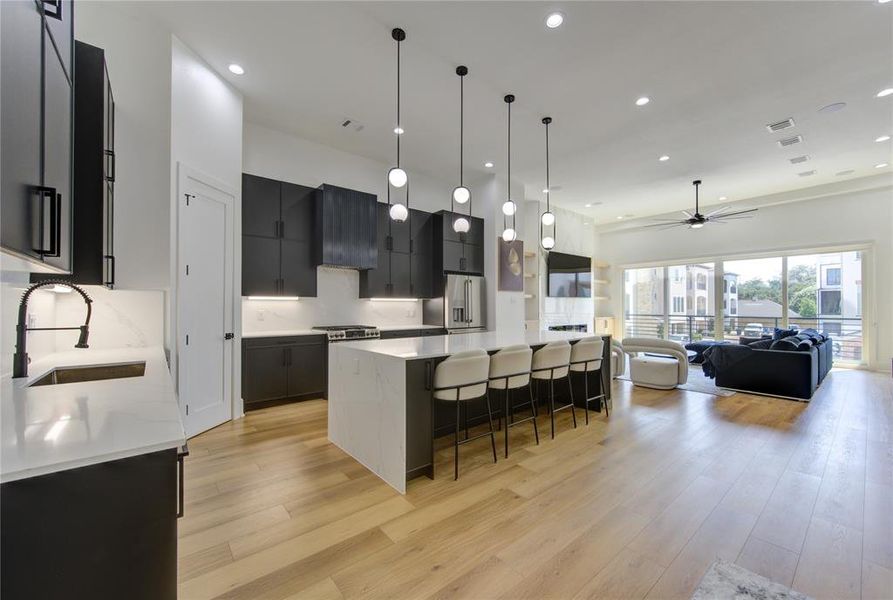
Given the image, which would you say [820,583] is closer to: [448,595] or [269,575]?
[448,595]

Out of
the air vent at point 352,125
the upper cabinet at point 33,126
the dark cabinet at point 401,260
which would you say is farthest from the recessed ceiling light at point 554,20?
the dark cabinet at point 401,260

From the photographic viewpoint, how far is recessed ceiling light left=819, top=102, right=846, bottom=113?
4.07 metres

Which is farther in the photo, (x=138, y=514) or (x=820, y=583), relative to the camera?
(x=820, y=583)

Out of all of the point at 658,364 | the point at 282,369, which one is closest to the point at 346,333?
the point at 282,369

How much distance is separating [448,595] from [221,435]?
A: 2800 mm

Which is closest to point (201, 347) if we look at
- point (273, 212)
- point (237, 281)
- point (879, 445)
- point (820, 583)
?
point (237, 281)

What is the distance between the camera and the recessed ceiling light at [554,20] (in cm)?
285

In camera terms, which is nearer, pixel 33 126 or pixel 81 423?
pixel 81 423

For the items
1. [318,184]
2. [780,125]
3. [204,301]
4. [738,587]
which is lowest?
[738,587]

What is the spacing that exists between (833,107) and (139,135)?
710 cm

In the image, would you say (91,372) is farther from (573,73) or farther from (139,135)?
(573,73)

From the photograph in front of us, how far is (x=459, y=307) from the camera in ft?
19.9

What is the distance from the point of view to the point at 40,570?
0.83m

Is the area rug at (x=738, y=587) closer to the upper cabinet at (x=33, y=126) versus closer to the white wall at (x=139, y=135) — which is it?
the upper cabinet at (x=33, y=126)
